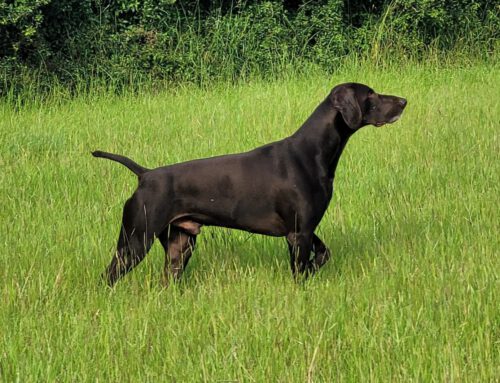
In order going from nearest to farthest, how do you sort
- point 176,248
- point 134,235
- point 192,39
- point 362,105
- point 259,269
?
point 134,235, point 362,105, point 176,248, point 259,269, point 192,39

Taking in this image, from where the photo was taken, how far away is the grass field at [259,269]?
4.18 m

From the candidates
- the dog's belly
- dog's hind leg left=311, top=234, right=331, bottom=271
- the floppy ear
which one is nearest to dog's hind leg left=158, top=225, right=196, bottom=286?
the dog's belly

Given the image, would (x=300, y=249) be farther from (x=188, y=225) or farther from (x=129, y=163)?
(x=129, y=163)

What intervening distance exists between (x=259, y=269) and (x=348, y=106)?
120cm

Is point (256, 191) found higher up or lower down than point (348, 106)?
lower down

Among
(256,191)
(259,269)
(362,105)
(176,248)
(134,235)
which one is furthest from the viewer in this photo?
(259,269)

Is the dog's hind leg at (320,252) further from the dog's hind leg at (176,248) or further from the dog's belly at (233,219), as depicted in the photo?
the dog's hind leg at (176,248)

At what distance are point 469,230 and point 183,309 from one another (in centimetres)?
247

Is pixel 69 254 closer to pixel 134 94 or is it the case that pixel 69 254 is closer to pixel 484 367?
pixel 484 367

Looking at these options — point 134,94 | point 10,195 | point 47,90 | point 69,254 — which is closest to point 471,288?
point 69,254

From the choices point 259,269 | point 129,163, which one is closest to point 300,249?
point 259,269

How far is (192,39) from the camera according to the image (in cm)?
1358

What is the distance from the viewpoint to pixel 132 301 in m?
5.12

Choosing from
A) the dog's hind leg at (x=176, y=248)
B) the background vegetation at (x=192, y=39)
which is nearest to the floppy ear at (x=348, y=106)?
the dog's hind leg at (x=176, y=248)
